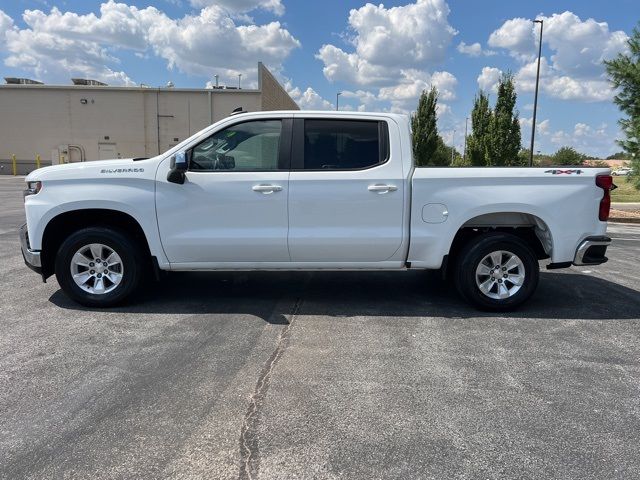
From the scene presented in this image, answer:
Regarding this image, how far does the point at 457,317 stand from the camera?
541cm

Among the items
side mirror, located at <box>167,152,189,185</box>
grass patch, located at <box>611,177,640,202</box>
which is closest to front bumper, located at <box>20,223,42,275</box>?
side mirror, located at <box>167,152,189,185</box>

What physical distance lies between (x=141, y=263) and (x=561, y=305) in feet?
15.5

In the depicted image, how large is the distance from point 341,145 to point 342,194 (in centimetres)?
56

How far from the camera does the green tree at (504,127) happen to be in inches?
939

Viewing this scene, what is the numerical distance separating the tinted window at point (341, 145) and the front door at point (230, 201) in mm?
262

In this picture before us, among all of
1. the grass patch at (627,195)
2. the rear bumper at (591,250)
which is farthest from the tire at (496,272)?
the grass patch at (627,195)

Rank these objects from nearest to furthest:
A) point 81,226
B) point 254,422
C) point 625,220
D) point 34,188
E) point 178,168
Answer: point 254,422 → point 178,168 → point 34,188 → point 81,226 → point 625,220

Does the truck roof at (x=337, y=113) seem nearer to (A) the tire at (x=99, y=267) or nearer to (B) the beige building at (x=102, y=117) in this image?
(A) the tire at (x=99, y=267)

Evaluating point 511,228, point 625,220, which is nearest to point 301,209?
point 511,228

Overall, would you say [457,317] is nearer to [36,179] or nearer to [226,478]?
[226,478]

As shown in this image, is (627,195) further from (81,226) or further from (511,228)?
(81,226)

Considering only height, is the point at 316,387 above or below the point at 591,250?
below

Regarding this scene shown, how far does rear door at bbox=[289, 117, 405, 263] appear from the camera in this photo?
5301 mm

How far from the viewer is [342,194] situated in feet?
17.4
